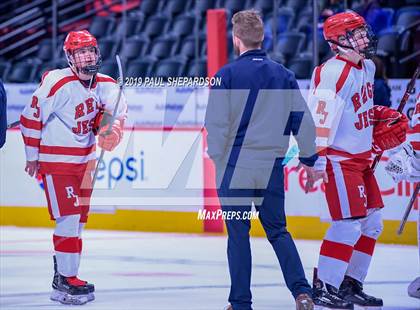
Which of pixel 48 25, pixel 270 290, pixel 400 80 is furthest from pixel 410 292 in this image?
pixel 48 25

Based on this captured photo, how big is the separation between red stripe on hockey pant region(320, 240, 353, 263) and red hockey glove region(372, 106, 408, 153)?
0.63 m

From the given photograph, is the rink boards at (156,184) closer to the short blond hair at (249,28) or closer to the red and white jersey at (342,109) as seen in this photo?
the red and white jersey at (342,109)

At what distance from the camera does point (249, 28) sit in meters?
5.89

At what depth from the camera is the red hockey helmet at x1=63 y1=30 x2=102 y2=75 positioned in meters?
7.07

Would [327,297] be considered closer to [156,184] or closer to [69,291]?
[69,291]

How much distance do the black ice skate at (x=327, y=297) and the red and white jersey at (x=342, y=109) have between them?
0.68 meters

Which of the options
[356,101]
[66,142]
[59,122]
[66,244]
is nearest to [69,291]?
[66,244]

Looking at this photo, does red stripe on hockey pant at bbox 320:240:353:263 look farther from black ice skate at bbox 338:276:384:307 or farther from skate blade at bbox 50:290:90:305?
skate blade at bbox 50:290:90:305

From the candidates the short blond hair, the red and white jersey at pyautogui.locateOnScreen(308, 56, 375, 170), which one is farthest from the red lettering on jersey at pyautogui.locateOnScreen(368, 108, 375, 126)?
the short blond hair

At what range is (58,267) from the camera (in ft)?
23.4

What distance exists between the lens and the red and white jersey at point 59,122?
702cm

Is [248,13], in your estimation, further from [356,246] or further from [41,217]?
[41,217]

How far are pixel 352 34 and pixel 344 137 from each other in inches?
21.8

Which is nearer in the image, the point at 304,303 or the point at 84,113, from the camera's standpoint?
the point at 304,303
